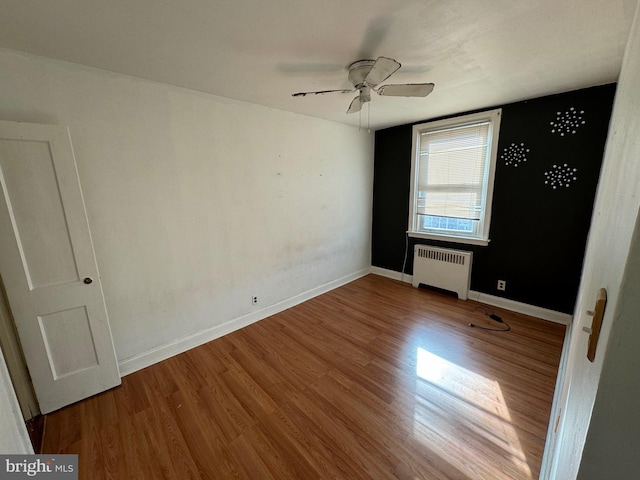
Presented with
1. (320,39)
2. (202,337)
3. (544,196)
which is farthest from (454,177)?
(202,337)

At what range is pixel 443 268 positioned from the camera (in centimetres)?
354

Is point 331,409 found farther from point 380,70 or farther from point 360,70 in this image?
point 360,70

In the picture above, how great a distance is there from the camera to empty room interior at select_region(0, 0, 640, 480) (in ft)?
4.42

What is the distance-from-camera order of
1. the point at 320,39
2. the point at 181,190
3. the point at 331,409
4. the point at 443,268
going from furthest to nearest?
the point at 443,268 < the point at 181,190 < the point at 331,409 < the point at 320,39

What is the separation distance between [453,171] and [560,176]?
1088 mm

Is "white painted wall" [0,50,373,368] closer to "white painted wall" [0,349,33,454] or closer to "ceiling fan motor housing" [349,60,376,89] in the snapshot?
"white painted wall" [0,349,33,454]

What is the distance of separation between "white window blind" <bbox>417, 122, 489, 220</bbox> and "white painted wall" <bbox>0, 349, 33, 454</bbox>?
13.3ft

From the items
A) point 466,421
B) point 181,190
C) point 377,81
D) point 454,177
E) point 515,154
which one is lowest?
point 466,421

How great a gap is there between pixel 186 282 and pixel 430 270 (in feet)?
10.3

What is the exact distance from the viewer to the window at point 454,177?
3.13 metres

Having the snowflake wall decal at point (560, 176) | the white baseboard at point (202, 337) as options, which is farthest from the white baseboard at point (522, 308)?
the white baseboard at point (202, 337)

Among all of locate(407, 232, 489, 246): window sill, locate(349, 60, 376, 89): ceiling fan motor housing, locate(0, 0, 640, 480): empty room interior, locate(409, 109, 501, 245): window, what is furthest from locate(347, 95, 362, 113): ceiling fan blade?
locate(407, 232, 489, 246): window sill

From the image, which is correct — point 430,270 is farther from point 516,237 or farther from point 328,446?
point 328,446

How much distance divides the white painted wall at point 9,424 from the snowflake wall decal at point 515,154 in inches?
164
